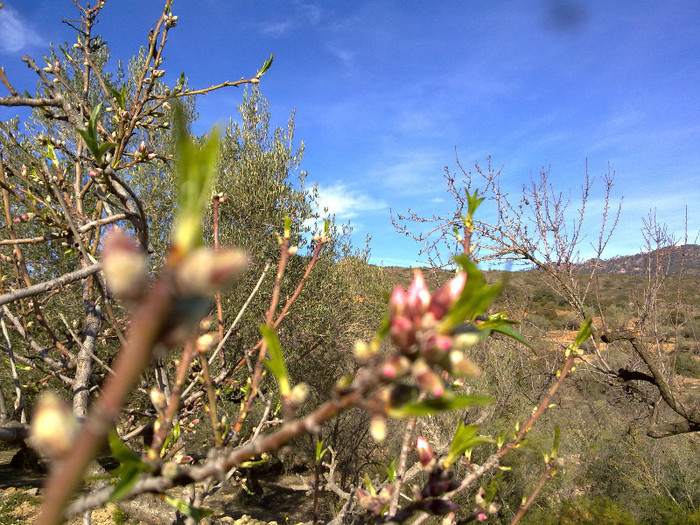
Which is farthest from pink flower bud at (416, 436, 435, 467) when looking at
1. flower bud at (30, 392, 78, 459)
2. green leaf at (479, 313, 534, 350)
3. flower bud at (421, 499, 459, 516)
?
flower bud at (30, 392, 78, 459)

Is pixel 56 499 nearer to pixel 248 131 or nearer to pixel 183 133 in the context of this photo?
pixel 183 133

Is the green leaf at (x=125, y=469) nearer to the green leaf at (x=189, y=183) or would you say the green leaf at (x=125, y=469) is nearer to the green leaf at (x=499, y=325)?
the green leaf at (x=189, y=183)

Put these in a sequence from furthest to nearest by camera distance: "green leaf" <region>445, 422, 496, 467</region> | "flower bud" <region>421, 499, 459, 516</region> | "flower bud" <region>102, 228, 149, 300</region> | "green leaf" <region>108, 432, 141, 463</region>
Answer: "green leaf" <region>445, 422, 496, 467</region> < "flower bud" <region>421, 499, 459, 516</region> < "green leaf" <region>108, 432, 141, 463</region> < "flower bud" <region>102, 228, 149, 300</region>

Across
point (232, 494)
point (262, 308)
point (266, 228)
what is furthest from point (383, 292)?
point (232, 494)

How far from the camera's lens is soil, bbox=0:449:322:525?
10391 mm

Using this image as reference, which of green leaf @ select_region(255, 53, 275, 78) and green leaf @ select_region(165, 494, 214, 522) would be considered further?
green leaf @ select_region(255, 53, 275, 78)

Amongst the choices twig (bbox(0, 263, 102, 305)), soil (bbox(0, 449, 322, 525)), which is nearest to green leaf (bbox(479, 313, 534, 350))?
twig (bbox(0, 263, 102, 305))

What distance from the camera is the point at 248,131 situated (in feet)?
39.4

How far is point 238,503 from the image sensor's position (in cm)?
1321

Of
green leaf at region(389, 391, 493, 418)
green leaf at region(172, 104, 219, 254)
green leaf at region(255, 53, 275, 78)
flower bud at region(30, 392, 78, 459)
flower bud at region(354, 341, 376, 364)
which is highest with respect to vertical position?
green leaf at region(255, 53, 275, 78)

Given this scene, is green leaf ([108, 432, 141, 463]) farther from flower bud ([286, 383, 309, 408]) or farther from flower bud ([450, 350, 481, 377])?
flower bud ([450, 350, 481, 377])

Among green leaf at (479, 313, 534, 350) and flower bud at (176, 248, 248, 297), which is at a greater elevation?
flower bud at (176, 248, 248, 297)

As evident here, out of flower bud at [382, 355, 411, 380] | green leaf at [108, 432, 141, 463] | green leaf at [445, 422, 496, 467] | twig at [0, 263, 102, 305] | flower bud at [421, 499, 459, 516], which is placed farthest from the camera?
twig at [0, 263, 102, 305]

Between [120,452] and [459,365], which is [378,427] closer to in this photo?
[459,365]
